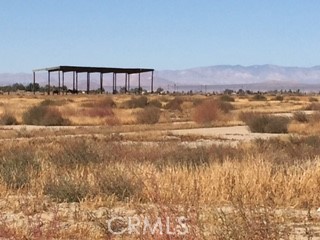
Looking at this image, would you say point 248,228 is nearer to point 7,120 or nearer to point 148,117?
point 148,117

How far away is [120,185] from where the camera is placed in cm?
1224

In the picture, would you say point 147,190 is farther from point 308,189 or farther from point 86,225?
point 308,189

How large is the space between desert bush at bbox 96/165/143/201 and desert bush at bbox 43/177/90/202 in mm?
336

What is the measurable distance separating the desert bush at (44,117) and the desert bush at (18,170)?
37.0m

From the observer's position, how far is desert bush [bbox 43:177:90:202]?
11961 mm

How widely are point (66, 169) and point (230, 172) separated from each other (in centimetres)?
451

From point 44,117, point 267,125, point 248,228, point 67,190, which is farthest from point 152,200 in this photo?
point 44,117

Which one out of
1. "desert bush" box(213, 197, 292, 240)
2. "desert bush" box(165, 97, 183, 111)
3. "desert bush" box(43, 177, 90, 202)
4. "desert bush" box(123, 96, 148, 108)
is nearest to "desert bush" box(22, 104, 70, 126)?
"desert bush" box(123, 96, 148, 108)

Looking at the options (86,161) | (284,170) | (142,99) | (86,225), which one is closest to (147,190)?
(86,225)

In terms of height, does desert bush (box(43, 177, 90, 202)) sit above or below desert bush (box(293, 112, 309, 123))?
above

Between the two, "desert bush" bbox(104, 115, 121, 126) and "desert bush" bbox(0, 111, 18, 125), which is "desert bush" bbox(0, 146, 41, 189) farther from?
"desert bush" bbox(0, 111, 18, 125)

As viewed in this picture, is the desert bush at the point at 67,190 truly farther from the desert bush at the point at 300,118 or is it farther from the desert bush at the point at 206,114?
the desert bush at the point at 300,118

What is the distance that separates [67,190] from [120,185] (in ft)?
3.21

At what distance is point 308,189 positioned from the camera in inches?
482
